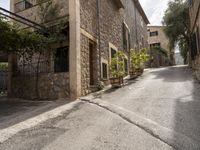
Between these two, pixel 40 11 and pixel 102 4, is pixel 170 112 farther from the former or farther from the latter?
pixel 102 4

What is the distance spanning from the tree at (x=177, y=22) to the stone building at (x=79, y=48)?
8.60m

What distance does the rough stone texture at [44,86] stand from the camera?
976 centimetres

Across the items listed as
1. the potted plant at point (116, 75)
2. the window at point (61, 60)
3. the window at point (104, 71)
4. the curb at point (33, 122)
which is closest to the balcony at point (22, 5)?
the window at point (61, 60)

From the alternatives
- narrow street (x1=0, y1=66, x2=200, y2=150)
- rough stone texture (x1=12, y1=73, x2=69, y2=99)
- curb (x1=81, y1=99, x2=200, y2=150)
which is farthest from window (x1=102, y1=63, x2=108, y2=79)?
curb (x1=81, y1=99, x2=200, y2=150)

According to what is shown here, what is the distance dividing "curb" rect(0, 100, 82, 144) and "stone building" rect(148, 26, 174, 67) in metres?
21.1

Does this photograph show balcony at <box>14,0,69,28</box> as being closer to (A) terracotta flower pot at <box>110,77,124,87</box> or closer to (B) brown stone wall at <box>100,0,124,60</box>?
(B) brown stone wall at <box>100,0,124,60</box>

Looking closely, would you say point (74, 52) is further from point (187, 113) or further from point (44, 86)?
point (187, 113)

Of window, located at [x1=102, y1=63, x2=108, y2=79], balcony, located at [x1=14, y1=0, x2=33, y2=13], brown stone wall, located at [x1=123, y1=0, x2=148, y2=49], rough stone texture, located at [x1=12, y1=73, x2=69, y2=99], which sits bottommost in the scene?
rough stone texture, located at [x1=12, y1=73, x2=69, y2=99]

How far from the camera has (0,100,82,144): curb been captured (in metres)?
5.16

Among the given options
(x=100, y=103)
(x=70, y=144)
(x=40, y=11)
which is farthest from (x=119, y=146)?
(x=40, y=11)

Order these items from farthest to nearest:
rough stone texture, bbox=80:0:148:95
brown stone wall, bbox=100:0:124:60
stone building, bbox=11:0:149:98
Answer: brown stone wall, bbox=100:0:124:60 → rough stone texture, bbox=80:0:148:95 → stone building, bbox=11:0:149:98

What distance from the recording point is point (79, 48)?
9.77 m

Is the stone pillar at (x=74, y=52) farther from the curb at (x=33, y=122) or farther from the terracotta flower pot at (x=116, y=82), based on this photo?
the terracotta flower pot at (x=116, y=82)

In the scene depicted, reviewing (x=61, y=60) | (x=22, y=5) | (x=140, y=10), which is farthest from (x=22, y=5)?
(x=140, y=10)
